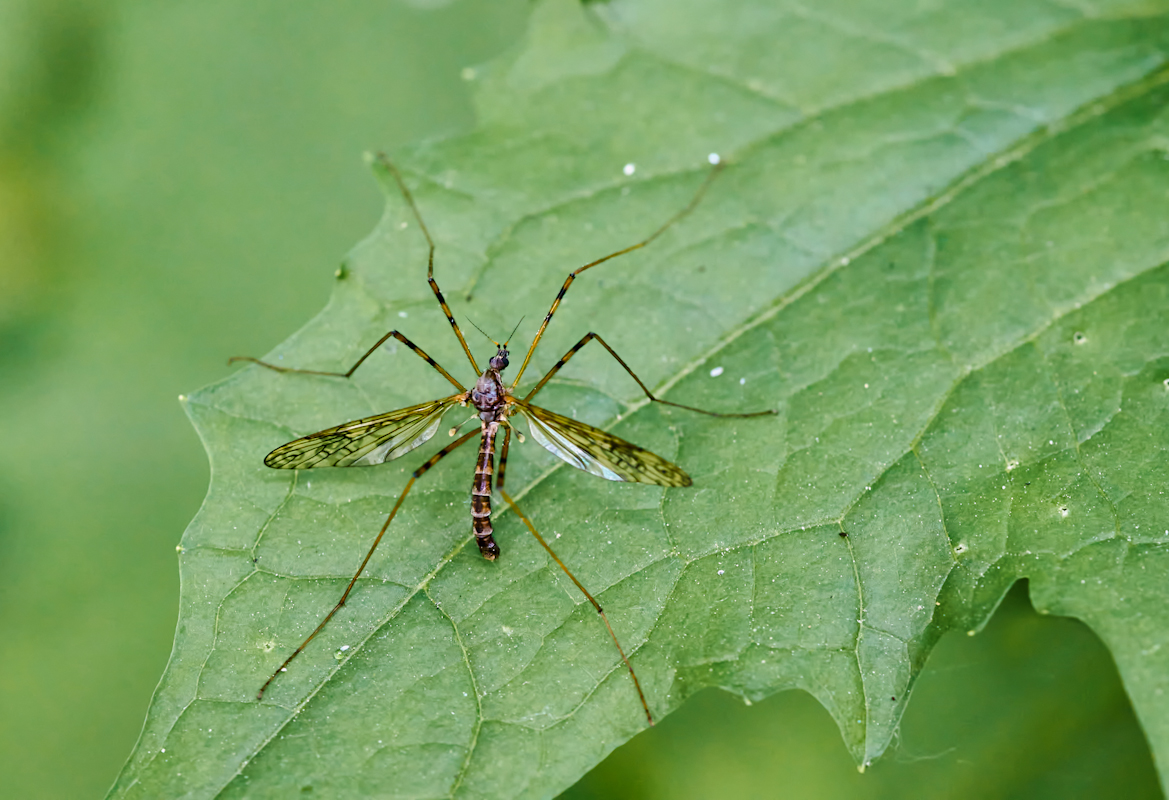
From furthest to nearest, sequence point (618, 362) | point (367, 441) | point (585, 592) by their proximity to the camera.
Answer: point (618, 362) < point (367, 441) < point (585, 592)

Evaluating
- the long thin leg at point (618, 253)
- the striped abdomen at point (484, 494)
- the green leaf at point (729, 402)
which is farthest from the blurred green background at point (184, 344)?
the long thin leg at point (618, 253)

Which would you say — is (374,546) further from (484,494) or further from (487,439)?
(487,439)

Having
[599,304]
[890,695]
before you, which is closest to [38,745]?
[599,304]

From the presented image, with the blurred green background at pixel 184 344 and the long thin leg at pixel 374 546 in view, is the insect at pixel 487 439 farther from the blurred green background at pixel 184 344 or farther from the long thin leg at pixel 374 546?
the blurred green background at pixel 184 344

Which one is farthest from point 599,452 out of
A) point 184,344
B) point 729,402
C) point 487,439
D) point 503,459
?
point 184,344

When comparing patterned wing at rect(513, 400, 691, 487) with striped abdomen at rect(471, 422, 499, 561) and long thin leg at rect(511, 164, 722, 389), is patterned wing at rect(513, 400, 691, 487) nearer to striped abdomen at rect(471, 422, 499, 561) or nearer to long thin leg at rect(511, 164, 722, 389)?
striped abdomen at rect(471, 422, 499, 561)

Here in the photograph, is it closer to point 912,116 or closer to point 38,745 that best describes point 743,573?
point 912,116
